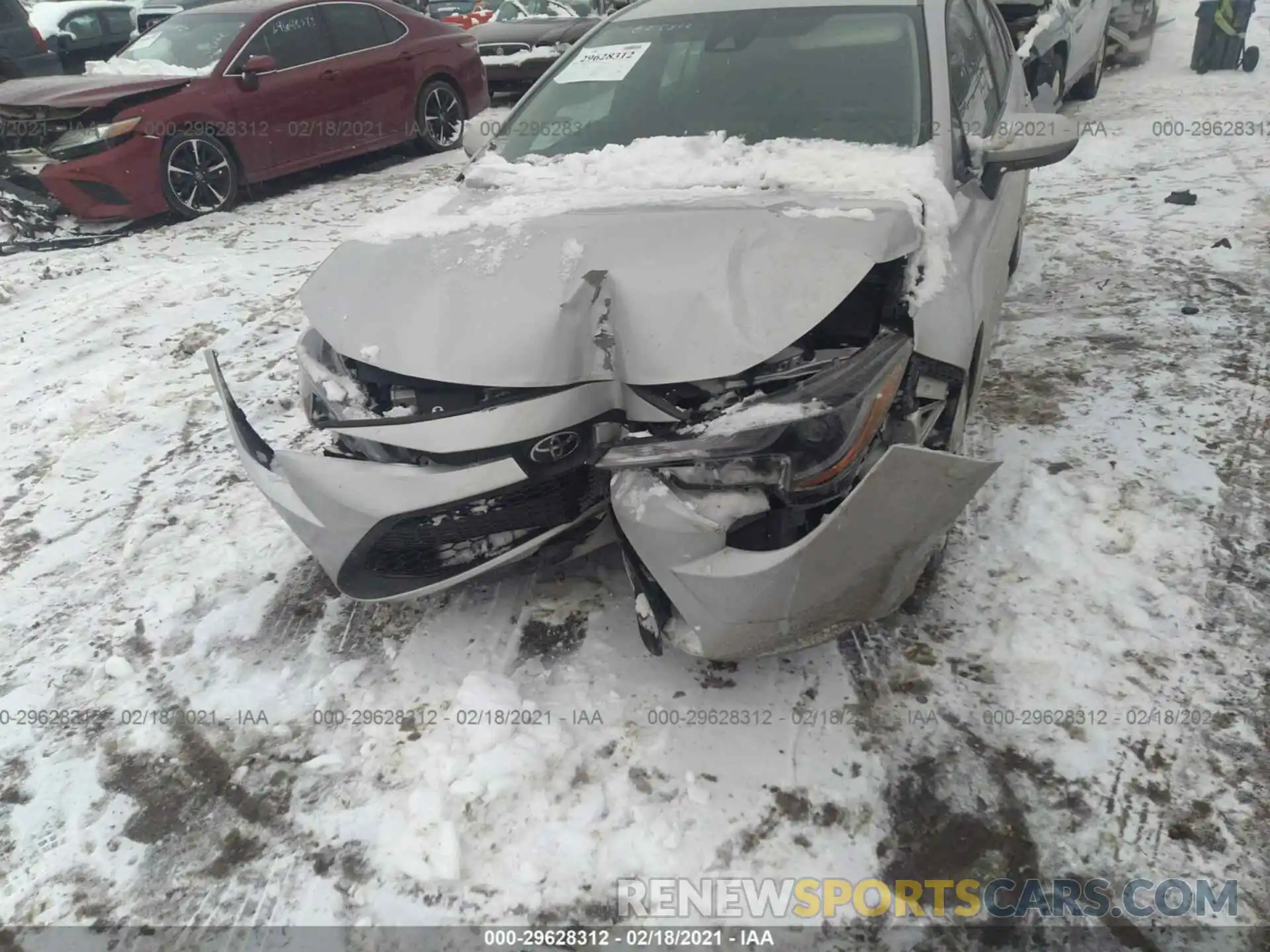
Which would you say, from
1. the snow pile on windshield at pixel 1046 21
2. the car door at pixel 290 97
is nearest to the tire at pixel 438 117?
the car door at pixel 290 97

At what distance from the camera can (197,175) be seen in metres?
6.95

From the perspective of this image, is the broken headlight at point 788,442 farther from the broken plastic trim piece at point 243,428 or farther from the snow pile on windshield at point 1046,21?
the snow pile on windshield at point 1046,21

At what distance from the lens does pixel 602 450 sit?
2205 millimetres

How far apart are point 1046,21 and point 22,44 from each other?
11.5 metres

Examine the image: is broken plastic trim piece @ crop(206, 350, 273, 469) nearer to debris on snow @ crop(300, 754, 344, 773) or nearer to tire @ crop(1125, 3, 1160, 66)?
debris on snow @ crop(300, 754, 344, 773)

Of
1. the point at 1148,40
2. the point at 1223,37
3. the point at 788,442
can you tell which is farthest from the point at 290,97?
the point at 1148,40

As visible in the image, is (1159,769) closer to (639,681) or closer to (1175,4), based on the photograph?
(639,681)

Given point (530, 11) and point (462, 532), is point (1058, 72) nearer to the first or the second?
point (530, 11)

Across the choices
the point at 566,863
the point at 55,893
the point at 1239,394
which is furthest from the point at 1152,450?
the point at 55,893

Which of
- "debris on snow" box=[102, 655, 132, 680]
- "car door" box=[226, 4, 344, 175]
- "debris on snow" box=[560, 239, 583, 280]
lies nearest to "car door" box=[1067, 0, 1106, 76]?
"car door" box=[226, 4, 344, 175]

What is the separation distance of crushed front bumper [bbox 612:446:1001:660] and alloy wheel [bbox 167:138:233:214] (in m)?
6.41

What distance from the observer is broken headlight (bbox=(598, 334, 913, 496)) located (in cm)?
201

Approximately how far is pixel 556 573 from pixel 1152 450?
7.56 feet

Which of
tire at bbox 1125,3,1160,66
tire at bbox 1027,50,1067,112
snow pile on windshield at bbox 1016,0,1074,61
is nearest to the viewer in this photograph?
snow pile on windshield at bbox 1016,0,1074,61
